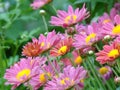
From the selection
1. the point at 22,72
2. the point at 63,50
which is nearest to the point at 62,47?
the point at 63,50

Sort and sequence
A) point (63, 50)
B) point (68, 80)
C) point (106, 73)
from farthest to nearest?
point (106, 73)
point (63, 50)
point (68, 80)

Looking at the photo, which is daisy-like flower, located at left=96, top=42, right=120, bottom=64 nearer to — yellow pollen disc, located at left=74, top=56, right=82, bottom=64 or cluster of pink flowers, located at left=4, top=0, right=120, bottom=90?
cluster of pink flowers, located at left=4, top=0, right=120, bottom=90

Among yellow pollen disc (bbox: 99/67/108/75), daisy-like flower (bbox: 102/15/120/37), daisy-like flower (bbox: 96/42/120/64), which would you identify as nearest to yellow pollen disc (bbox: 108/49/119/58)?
daisy-like flower (bbox: 96/42/120/64)

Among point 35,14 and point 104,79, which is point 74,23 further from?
point 35,14

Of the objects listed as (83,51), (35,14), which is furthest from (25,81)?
(35,14)

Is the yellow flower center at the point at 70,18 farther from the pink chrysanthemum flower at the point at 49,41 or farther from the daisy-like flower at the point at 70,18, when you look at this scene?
the pink chrysanthemum flower at the point at 49,41

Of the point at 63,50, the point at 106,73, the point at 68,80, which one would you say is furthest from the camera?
the point at 106,73

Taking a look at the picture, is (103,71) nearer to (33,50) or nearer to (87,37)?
(87,37)

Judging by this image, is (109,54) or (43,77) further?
(43,77)
